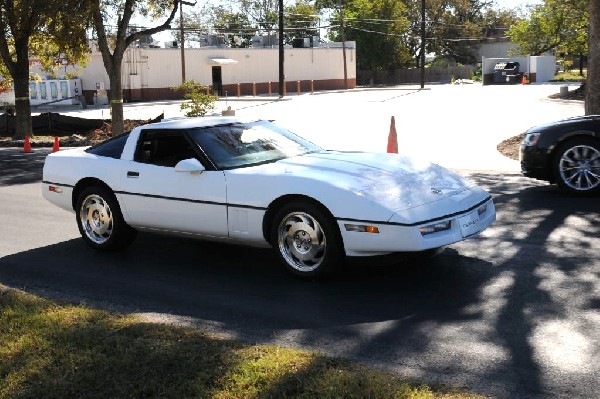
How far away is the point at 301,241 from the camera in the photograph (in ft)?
20.6

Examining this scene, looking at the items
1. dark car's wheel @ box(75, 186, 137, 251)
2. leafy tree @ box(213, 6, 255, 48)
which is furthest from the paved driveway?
Result: leafy tree @ box(213, 6, 255, 48)

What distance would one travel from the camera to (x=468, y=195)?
6383 mm

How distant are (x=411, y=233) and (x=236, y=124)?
252cm

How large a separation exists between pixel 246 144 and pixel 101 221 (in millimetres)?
1829

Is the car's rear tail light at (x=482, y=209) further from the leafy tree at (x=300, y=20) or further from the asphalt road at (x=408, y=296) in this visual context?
the leafy tree at (x=300, y=20)

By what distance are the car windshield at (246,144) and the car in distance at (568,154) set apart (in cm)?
396

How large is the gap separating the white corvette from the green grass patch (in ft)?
5.12

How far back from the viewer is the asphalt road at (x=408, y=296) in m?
4.43

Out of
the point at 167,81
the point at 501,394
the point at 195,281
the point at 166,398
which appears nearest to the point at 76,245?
the point at 195,281

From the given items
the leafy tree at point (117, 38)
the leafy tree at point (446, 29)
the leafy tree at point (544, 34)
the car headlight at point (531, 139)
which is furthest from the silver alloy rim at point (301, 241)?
the leafy tree at point (446, 29)

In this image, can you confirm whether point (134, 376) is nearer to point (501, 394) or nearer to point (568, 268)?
point (501, 394)

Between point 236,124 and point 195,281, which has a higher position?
point 236,124

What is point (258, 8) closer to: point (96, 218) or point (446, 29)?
point (446, 29)

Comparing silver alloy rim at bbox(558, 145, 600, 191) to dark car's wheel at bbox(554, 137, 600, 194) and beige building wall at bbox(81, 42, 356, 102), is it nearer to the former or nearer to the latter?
dark car's wheel at bbox(554, 137, 600, 194)
